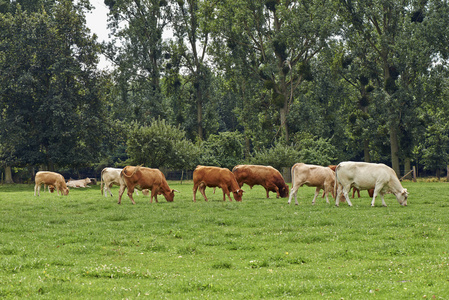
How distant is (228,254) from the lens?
11672mm

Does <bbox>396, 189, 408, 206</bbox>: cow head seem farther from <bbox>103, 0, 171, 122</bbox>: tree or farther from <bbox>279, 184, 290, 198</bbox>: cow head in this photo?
<bbox>103, 0, 171, 122</bbox>: tree

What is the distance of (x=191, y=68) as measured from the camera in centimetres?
6462

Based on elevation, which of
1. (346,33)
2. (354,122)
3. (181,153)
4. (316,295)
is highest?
(346,33)

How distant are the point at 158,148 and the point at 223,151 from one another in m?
8.30

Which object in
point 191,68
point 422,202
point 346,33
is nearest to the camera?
point 422,202

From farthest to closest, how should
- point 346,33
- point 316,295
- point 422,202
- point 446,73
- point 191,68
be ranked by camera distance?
point 191,68 → point 346,33 → point 446,73 → point 422,202 → point 316,295

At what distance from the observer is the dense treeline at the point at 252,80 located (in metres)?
48.1

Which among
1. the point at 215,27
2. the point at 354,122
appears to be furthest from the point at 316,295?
the point at 354,122

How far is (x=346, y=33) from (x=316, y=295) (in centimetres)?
4782

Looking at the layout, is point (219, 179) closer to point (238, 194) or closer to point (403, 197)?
point (238, 194)

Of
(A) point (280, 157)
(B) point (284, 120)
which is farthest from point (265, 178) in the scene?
(B) point (284, 120)

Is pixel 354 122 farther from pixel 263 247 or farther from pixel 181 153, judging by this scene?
pixel 263 247

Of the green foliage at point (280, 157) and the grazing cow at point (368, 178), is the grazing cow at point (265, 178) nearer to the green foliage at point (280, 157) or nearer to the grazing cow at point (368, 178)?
the grazing cow at point (368, 178)

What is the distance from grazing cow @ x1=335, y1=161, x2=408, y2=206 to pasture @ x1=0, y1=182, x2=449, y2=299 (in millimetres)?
1873
